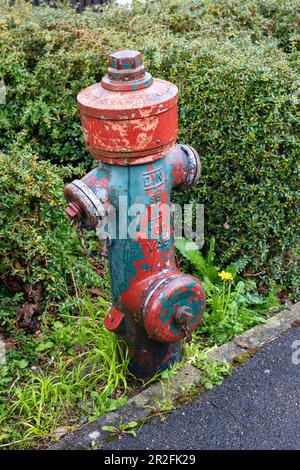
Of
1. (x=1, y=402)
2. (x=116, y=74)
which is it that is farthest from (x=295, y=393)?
(x=116, y=74)

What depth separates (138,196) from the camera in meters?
2.64

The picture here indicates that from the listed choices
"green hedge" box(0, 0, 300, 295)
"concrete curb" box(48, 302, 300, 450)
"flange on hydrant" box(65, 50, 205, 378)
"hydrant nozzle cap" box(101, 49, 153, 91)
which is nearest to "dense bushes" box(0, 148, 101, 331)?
"green hedge" box(0, 0, 300, 295)

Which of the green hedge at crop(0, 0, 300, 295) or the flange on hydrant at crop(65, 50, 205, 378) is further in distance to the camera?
the green hedge at crop(0, 0, 300, 295)

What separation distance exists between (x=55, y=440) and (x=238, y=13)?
146 inches

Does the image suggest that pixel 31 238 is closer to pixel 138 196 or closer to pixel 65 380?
pixel 65 380

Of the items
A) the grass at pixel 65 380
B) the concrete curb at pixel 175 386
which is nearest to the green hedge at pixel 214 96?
the concrete curb at pixel 175 386

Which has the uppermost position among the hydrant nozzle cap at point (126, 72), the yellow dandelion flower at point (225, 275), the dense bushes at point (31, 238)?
the hydrant nozzle cap at point (126, 72)

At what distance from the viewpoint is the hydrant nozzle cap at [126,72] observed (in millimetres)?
2480

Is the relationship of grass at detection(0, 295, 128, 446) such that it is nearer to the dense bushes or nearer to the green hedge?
the dense bushes

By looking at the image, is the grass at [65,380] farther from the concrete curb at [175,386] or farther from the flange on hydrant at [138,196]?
the flange on hydrant at [138,196]

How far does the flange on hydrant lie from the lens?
247cm

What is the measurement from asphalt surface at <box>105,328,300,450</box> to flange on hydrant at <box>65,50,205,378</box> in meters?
0.32

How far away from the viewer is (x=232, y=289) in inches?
151

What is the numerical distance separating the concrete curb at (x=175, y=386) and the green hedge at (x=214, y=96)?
0.38 meters
